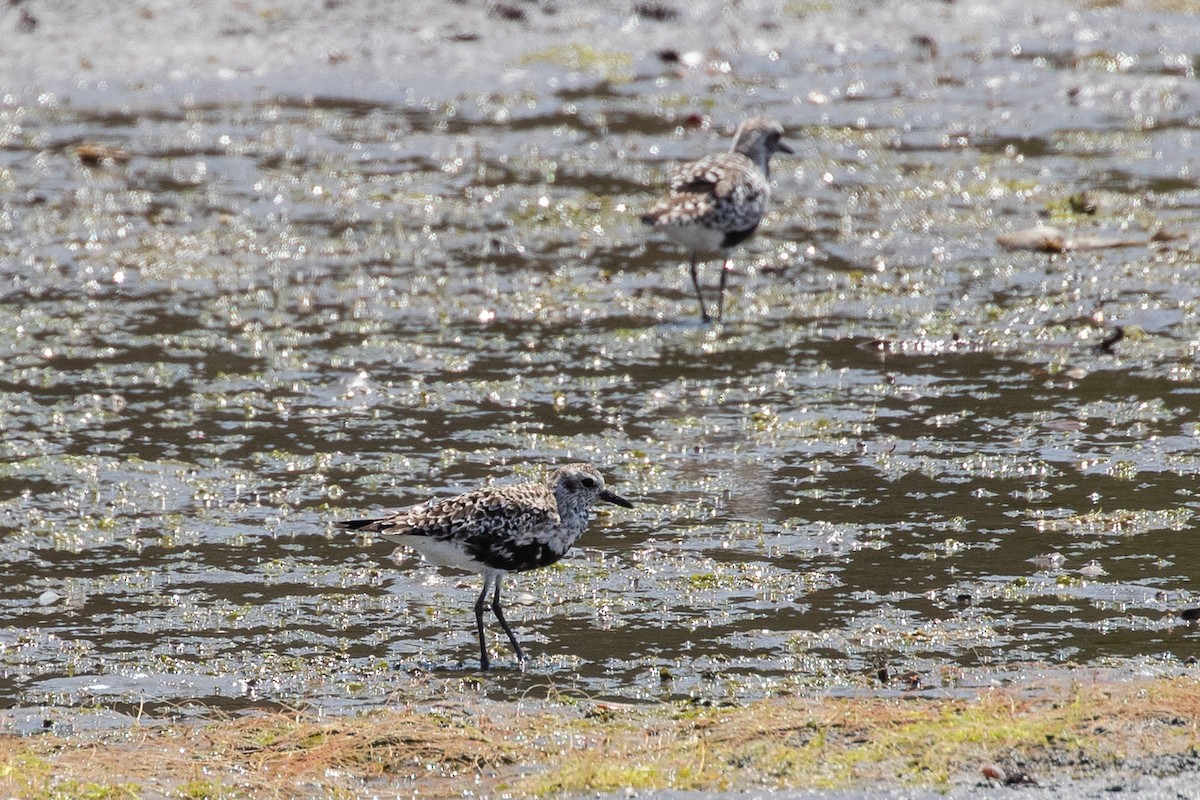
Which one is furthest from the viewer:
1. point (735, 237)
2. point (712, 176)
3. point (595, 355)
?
point (712, 176)

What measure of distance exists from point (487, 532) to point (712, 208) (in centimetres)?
611

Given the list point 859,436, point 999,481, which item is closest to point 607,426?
point 859,436

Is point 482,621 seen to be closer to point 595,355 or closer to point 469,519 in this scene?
point 469,519

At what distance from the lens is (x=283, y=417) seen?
12055 mm

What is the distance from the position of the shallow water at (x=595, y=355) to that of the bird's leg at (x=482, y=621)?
0.45 feet

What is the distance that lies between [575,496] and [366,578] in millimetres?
1238

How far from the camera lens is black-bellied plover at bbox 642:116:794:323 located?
14.2 meters

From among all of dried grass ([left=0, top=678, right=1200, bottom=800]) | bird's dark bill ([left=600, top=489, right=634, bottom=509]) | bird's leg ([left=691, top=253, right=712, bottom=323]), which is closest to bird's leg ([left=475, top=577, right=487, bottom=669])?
dried grass ([left=0, top=678, right=1200, bottom=800])

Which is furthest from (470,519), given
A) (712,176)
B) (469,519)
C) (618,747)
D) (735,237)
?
(712,176)

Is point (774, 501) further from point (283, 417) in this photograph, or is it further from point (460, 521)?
point (283, 417)

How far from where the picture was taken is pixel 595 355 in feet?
43.4

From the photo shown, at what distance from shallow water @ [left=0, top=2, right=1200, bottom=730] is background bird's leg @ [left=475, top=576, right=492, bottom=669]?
138 mm

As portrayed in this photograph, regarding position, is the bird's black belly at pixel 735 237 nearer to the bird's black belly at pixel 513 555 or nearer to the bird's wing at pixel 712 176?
the bird's wing at pixel 712 176

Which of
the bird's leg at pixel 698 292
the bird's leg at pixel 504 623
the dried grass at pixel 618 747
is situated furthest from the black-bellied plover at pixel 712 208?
the dried grass at pixel 618 747
